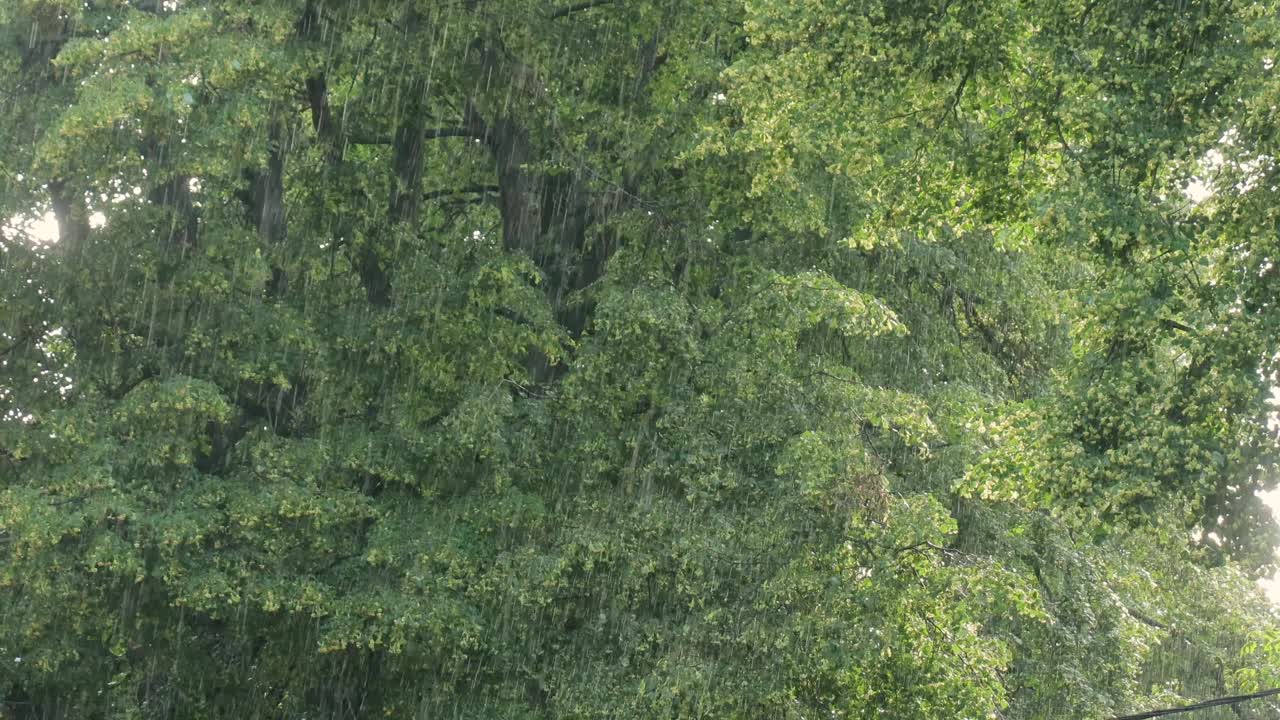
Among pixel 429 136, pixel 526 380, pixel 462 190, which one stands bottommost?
pixel 526 380

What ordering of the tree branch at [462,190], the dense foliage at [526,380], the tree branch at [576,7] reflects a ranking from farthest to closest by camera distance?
the tree branch at [462,190] → the tree branch at [576,7] → the dense foliage at [526,380]

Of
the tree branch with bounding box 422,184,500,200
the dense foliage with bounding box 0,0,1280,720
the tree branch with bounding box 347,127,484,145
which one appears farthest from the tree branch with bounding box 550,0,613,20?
the tree branch with bounding box 422,184,500,200

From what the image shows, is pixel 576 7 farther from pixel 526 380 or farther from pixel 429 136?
pixel 526 380

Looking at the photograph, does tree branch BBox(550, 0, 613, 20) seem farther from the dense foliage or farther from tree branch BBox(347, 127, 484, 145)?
tree branch BBox(347, 127, 484, 145)

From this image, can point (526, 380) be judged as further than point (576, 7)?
No

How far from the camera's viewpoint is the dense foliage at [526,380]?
1288 centimetres

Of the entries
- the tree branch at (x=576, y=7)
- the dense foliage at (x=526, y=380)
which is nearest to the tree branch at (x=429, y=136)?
the dense foliage at (x=526, y=380)

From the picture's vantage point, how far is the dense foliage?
42.2ft

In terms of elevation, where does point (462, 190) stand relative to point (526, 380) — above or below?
above

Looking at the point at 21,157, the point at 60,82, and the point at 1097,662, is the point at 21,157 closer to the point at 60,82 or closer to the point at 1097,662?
the point at 60,82

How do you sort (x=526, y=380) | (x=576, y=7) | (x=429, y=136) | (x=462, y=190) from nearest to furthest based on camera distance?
(x=526, y=380) < (x=576, y=7) < (x=429, y=136) < (x=462, y=190)

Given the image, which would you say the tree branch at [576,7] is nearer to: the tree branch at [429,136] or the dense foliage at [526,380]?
the dense foliage at [526,380]

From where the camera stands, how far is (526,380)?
577 inches

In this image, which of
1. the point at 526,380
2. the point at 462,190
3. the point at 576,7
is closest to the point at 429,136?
the point at 462,190
